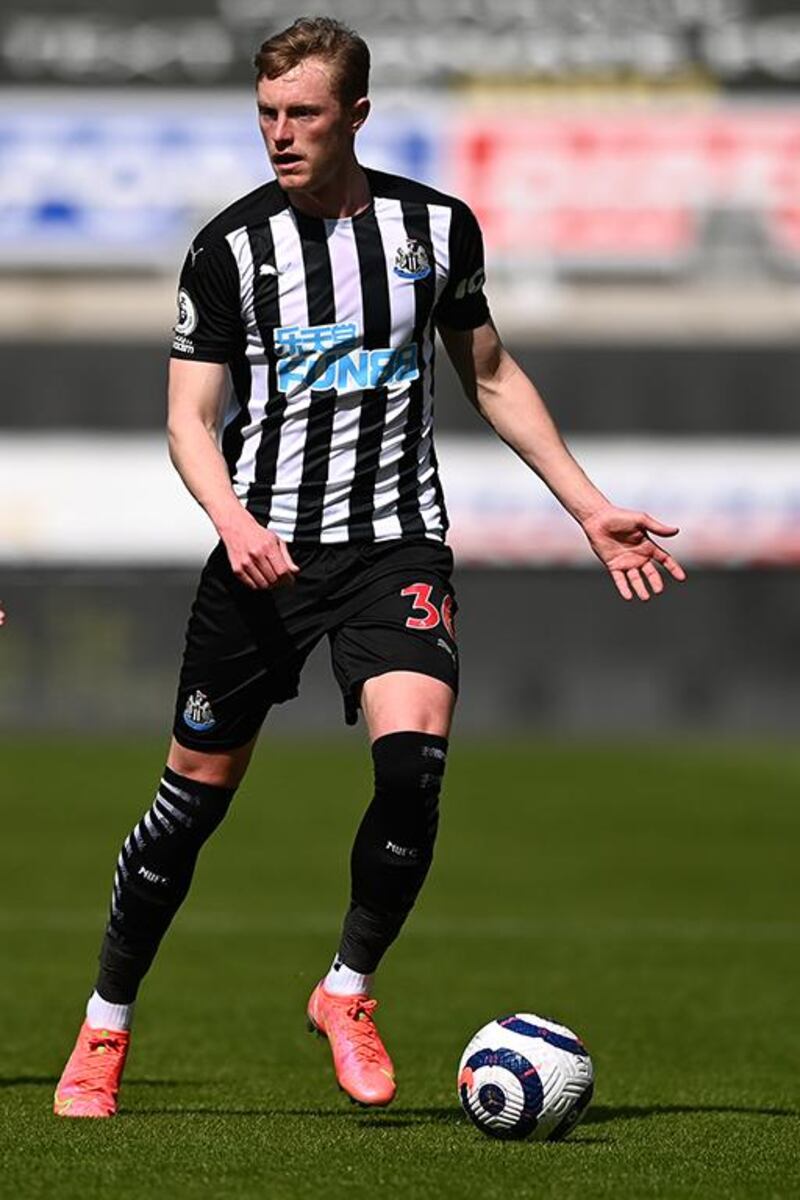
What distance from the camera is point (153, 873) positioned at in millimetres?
5746

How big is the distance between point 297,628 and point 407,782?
466 millimetres

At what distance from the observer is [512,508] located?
26.5 metres

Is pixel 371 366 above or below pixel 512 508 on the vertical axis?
above

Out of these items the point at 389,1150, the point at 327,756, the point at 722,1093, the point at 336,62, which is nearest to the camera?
the point at 389,1150

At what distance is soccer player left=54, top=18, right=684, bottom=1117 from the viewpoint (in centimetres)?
552

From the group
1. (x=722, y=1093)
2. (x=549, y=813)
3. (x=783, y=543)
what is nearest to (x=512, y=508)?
(x=783, y=543)

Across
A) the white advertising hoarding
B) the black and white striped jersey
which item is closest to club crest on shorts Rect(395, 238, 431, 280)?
the black and white striped jersey

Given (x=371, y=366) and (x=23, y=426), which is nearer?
(x=371, y=366)

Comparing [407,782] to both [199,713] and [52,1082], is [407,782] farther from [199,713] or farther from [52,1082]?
[52,1082]

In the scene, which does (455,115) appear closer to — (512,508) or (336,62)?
(512,508)

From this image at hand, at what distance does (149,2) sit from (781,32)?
6.57 metres

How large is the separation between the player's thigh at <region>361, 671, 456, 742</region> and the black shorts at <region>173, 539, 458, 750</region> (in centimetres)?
6

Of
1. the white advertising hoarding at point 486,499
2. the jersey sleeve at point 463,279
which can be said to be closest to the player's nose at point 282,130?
the jersey sleeve at point 463,279

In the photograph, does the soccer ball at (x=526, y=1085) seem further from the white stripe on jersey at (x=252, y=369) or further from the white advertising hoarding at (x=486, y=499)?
the white advertising hoarding at (x=486, y=499)
